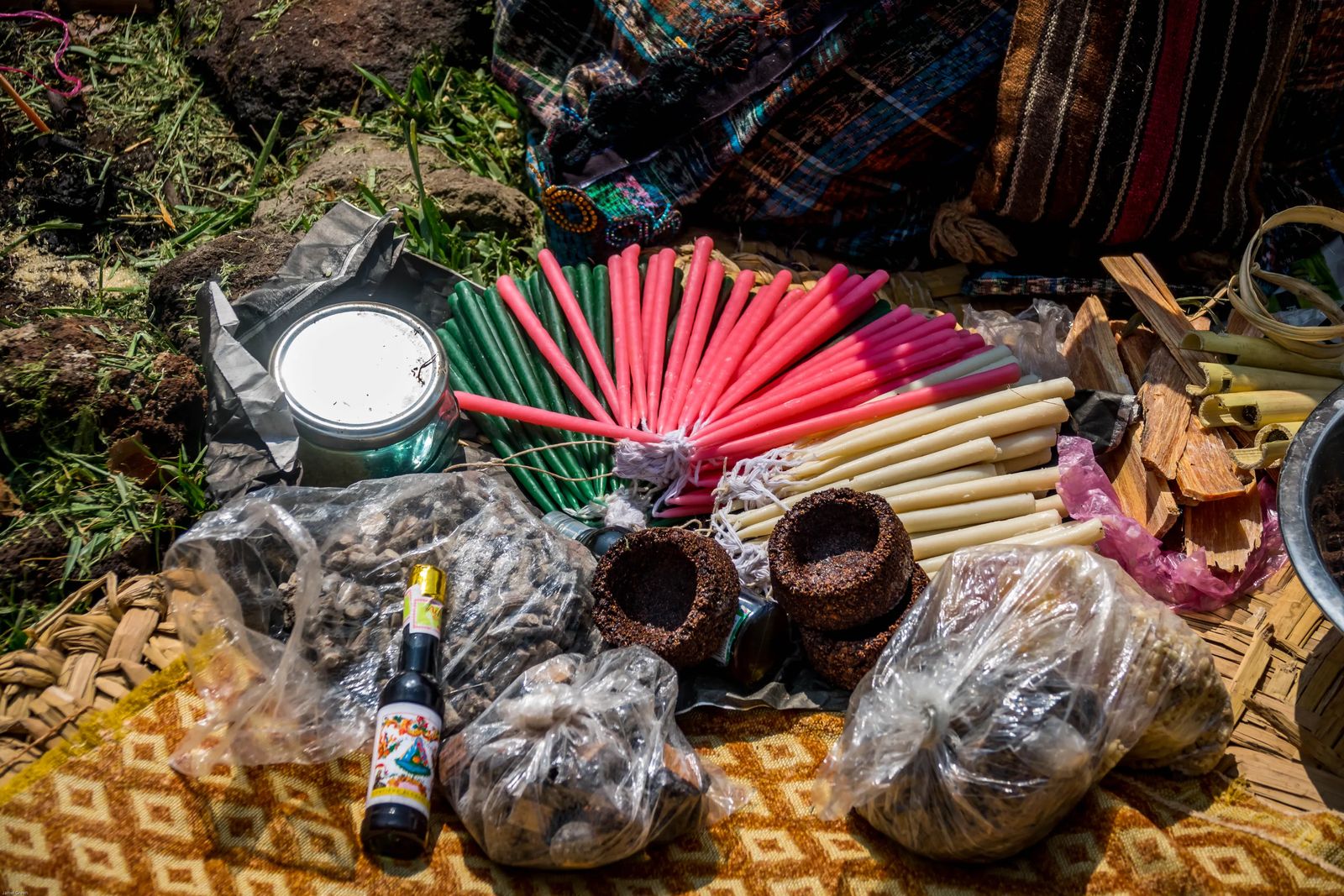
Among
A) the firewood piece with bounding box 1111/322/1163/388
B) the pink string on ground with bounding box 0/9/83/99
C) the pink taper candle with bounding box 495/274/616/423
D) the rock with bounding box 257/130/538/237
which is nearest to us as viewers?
the pink taper candle with bounding box 495/274/616/423

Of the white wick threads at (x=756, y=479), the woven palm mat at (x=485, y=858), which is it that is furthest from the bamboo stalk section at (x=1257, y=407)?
the white wick threads at (x=756, y=479)

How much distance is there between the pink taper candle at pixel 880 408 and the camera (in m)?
2.75

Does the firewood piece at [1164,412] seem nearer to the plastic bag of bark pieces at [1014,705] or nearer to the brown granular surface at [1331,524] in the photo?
the brown granular surface at [1331,524]

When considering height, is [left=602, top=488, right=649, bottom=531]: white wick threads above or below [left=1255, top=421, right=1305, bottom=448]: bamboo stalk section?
below

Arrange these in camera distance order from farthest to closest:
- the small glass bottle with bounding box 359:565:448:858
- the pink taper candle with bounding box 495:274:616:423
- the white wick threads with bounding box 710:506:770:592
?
the pink taper candle with bounding box 495:274:616:423 < the white wick threads with bounding box 710:506:770:592 < the small glass bottle with bounding box 359:565:448:858

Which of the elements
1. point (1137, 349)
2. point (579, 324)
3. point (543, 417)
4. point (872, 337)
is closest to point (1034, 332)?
point (1137, 349)

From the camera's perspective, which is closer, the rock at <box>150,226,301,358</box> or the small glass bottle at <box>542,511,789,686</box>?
the small glass bottle at <box>542,511,789,686</box>

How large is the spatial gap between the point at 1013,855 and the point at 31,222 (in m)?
3.43

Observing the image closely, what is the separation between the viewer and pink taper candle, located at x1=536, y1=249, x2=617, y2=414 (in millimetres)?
2953

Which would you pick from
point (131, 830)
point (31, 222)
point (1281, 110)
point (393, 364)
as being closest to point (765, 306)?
point (393, 364)

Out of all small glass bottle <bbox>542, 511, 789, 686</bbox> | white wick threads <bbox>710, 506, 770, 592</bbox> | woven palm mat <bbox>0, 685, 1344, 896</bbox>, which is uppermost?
white wick threads <bbox>710, 506, 770, 592</bbox>

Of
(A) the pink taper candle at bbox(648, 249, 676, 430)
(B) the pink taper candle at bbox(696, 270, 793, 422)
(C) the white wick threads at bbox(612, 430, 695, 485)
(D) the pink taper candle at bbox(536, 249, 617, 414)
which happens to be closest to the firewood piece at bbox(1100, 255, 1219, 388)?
(B) the pink taper candle at bbox(696, 270, 793, 422)

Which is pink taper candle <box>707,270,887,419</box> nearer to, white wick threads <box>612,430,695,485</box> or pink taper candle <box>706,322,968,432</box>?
pink taper candle <box>706,322,968,432</box>

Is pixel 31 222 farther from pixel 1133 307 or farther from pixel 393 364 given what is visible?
pixel 1133 307
